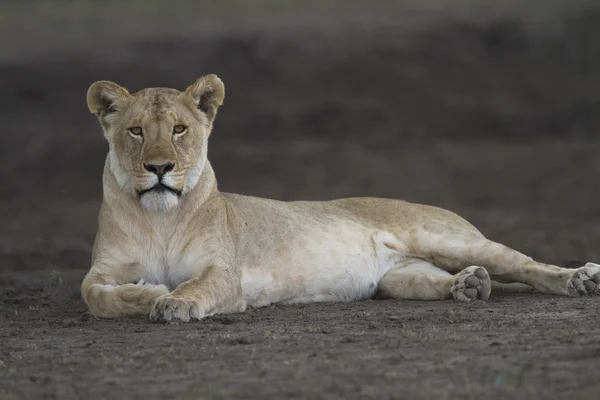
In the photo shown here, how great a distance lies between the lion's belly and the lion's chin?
2.17 ft

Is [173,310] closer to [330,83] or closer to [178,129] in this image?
[178,129]

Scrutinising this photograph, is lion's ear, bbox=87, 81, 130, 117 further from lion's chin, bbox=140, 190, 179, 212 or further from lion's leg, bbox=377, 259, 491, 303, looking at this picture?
lion's leg, bbox=377, 259, 491, 303

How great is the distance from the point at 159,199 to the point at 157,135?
1.15 ft

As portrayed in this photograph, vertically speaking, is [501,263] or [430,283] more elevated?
[501,263]

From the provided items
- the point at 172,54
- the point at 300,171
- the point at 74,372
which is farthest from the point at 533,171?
the point at 74,372

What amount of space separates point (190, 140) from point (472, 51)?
9.65 metres

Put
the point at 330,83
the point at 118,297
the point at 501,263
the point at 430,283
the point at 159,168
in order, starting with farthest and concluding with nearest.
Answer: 1. the point at 330,83
2. the point at 501,263
3. the point at 430,283
4. the point at 159,168
5. the point at 118,297

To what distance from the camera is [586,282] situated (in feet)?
23.3

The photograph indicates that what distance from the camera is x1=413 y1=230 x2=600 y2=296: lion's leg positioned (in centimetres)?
714

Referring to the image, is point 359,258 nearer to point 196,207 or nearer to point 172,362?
point 196,207

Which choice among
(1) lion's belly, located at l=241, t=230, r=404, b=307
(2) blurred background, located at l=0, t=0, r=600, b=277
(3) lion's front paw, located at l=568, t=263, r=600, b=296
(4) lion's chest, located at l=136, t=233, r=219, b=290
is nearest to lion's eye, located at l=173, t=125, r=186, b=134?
(4) lion's chest, located at l=136, t=233, r=219, b=290

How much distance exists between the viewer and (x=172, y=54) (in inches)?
618

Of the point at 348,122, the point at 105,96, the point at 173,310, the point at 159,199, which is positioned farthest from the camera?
the point at 348,122

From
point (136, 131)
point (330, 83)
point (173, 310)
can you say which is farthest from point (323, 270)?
point (330, 83)
